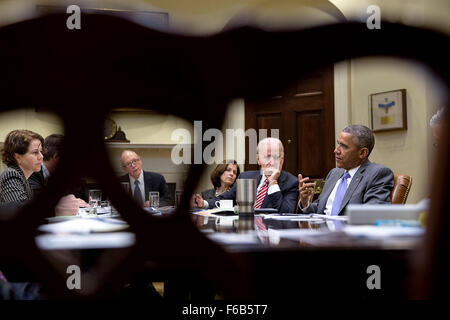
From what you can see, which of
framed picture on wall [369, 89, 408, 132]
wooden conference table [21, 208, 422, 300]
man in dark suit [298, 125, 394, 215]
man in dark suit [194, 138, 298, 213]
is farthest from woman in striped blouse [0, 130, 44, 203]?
framed picture on wall [369, 89, 408, 132]

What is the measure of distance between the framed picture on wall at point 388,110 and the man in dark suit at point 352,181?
1.24 m

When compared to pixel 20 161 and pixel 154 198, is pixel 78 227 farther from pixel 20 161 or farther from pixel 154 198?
pixel 154 198

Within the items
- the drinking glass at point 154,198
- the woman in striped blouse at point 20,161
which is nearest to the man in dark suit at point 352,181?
the drinking glass at point 154,198

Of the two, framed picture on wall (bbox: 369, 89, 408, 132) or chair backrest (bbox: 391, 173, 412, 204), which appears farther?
framed picture on wall (bbox: 369, 89, 408, 132)

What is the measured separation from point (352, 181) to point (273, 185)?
603 mm

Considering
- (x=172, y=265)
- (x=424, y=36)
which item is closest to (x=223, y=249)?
(x=172, y=265)

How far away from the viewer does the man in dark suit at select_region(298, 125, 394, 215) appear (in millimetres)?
1884

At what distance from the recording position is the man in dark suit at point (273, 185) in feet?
8.13

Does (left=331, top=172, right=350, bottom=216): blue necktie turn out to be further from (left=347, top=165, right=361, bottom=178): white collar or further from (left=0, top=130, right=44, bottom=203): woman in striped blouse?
(left=0, top=130, right=44, bottom=203): woman in striped blouse

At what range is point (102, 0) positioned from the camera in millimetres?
267

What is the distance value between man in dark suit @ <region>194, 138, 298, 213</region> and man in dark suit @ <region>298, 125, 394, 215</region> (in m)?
0.22

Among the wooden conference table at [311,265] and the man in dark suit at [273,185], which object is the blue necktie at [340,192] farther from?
the wooden conference table at [311,265]
